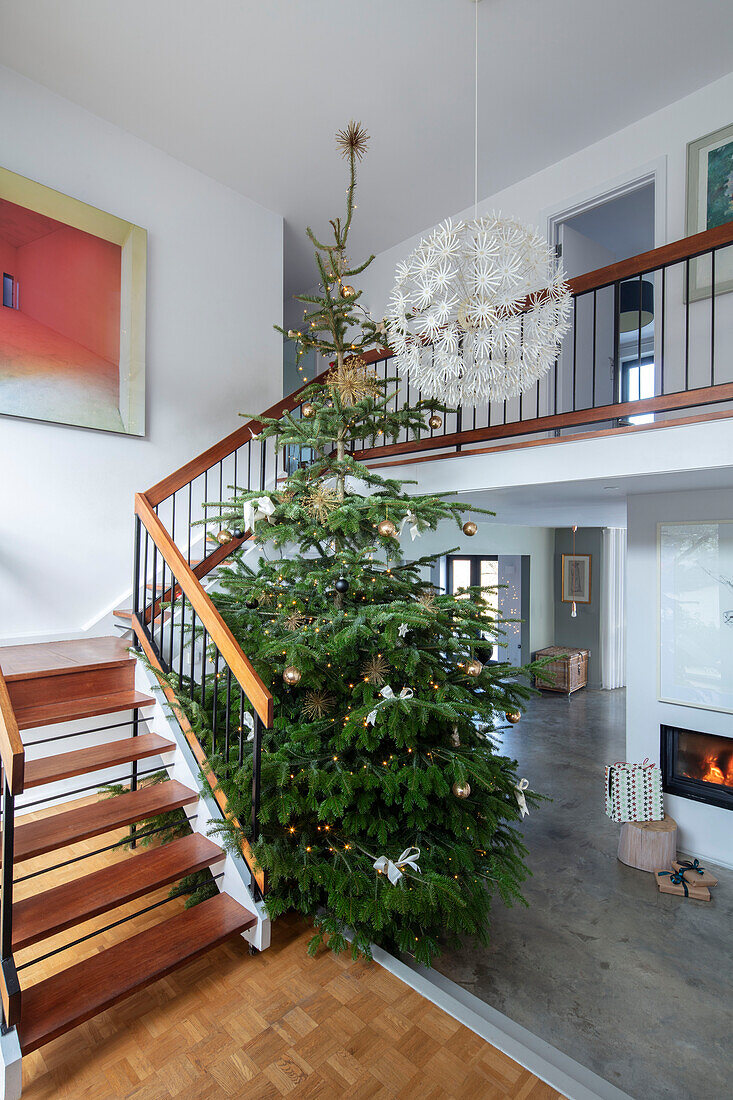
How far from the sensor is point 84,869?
2705mm

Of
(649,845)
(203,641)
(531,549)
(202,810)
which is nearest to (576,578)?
(531,549)

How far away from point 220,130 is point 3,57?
4.87 feet

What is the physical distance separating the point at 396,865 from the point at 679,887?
237 centimetres

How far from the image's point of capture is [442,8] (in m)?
3.56

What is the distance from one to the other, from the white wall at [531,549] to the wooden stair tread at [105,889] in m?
5.24

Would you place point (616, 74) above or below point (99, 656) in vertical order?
above

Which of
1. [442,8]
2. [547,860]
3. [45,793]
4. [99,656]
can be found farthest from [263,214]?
[547,860]

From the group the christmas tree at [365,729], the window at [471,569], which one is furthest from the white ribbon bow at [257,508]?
the window at [471,569]

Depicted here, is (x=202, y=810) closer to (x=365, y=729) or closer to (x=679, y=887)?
(x=365, y=729)

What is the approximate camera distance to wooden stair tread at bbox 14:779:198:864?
6.89 ft

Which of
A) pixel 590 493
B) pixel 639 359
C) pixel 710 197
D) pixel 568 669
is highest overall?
pixel 710 197

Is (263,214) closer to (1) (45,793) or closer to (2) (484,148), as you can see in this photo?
(2) (484,148)

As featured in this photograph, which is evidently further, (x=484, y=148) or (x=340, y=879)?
(x=484, y=148)

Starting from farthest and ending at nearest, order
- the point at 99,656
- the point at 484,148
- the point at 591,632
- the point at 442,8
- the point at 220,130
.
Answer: the point at 591,632
the point at 484,148
the point at 220,130
the point at 442,8
the point at 99,656
